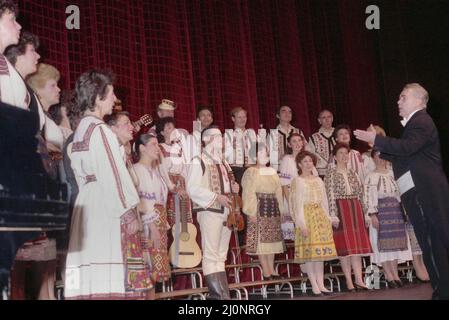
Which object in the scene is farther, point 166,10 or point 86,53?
point 166,10

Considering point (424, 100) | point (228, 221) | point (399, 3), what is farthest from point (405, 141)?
point (399, 3)

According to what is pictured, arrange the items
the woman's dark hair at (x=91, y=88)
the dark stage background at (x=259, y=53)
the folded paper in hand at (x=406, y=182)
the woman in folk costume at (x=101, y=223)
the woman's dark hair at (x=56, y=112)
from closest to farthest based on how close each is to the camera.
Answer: the woman in folk costume at (x=101, y=223) < the woman's dark hair at (x=91, y=88) < the folded paper in hand at (x=406, y=182) < the woman's dark hair at (x=56, y=112) < the dark stage background at (x=259, y=53)

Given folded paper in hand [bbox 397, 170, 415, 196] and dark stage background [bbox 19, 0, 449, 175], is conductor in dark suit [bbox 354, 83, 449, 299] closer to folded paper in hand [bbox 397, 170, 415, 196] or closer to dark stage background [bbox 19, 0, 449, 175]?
folded paper in hand [bbox 397, 170, 415, 196]

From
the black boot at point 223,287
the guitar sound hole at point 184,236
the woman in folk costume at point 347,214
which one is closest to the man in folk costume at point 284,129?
the woman in folk costume at point 347,214

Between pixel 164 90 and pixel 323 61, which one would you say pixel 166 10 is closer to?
pixel 164 90

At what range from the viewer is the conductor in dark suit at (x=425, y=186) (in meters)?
3.66

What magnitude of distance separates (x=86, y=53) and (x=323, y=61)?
13.0ft

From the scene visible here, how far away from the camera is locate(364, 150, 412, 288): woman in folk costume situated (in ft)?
18.6

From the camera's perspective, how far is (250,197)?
5250 mm

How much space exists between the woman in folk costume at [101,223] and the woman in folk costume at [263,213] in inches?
93.8

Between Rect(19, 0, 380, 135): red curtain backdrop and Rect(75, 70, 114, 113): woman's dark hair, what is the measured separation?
1.89 m

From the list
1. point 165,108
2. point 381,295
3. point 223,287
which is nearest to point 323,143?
point 165,108

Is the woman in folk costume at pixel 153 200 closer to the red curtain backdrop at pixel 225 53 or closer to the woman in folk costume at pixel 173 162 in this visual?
the woman in folk costume at pixel 173 162

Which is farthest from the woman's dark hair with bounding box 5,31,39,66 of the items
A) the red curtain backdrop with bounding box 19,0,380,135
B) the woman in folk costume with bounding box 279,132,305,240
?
the woman in folk costume with bounding box 279,132,305,240
